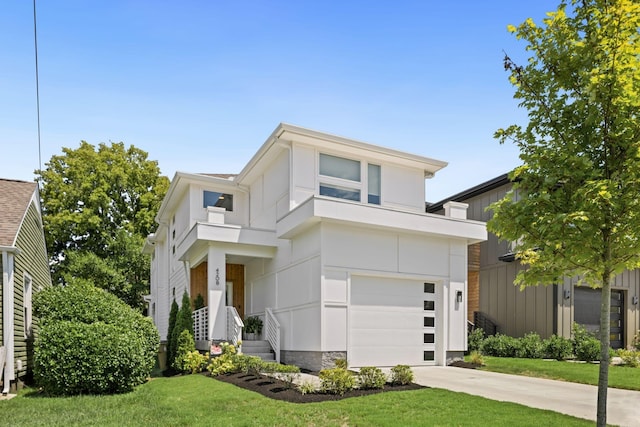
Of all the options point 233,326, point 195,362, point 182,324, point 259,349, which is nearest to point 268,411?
point 195,362

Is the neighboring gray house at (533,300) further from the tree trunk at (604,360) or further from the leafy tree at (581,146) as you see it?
the leafy tree at (581,146)

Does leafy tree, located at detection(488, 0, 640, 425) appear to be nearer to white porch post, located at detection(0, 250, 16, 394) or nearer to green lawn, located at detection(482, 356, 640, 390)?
green lawn, located at detection(482, 356, 640, 390)

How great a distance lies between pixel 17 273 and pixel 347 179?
343 inches

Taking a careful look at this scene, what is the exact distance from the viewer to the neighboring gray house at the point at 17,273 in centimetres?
1097

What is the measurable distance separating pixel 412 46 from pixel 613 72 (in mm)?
5992

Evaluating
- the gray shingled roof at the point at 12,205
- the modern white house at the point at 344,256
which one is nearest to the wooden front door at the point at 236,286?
the modern white house at the point at 344,256

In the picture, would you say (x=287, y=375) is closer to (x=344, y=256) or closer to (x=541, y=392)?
(x=344, y=256)

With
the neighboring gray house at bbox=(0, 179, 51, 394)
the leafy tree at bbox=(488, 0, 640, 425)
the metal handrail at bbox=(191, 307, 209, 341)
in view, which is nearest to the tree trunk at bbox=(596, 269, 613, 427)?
the leafy tree at bbox=(488, 0, 640, 425)

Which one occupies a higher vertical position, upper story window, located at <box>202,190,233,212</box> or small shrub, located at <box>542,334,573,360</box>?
upper story window, located at <box>202,190,233,212</box>

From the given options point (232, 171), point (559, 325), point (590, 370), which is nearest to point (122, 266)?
point (232, 171)

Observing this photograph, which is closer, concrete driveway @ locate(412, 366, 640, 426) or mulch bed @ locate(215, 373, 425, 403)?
concrete driveway @ locate(412, 366, 640, 426)

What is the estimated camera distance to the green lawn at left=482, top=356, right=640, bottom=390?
10.5 m

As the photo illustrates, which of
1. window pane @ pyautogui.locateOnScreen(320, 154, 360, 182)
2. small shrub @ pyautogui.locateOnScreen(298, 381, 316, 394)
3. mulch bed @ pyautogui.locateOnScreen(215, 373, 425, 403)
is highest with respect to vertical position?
window pane @ pyautogui.locateOnScreen(320, 154, 360, 182)

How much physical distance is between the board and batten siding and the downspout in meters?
0.54
